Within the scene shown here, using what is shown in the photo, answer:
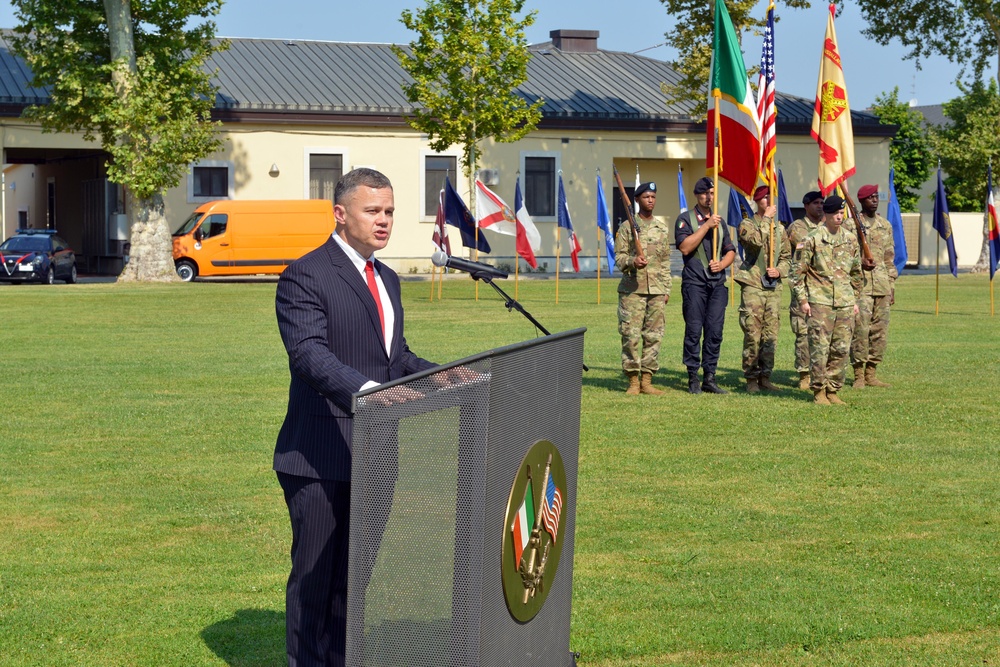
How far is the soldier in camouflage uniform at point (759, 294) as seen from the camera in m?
14.7

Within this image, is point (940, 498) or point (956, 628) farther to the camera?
point (940, 498)

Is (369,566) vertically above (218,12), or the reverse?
(218,12)

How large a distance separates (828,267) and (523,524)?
9.77 meters

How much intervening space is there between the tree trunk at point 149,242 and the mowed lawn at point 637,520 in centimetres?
2140

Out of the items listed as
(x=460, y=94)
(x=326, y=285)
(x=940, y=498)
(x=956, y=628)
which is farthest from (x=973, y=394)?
(x=460, y=94)

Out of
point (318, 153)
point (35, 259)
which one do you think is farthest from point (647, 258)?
point (318, 153)

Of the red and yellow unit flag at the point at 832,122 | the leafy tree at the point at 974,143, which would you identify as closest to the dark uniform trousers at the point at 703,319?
the red and yellow unit flag at the point at 832,122

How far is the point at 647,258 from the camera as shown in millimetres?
14180

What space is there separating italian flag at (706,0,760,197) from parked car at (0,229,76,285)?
2519 cm

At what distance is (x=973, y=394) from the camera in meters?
14.3

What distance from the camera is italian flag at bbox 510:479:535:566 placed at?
421 cm

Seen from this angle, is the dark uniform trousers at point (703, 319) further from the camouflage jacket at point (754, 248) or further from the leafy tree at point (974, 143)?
the leafy tree at point (974, 143)

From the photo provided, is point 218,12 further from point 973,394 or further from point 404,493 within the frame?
point 404,493

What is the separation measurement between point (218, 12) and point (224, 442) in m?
29.0
